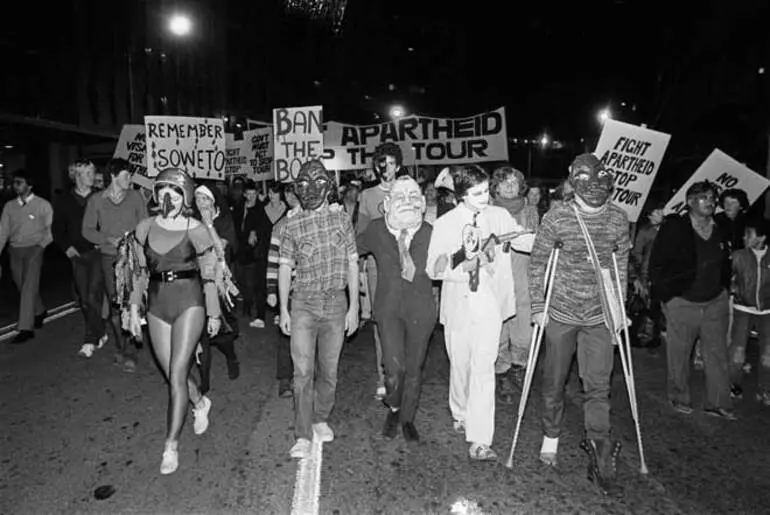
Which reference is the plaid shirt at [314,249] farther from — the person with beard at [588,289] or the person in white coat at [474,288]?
the person with beard at [588,289]

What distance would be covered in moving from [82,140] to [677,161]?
2086 centimetres

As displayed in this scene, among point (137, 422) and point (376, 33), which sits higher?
point (376, 33)

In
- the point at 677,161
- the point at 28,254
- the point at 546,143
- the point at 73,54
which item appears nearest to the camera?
the point at 28,254

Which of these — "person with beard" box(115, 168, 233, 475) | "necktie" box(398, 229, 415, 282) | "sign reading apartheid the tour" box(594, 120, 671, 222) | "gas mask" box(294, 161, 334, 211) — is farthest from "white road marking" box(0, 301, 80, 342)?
"sign reading apartheid the tour" box(594, 120, 671, 222)

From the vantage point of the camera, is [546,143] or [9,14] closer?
[9,14]

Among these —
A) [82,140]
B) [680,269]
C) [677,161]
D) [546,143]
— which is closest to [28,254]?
[680,269]

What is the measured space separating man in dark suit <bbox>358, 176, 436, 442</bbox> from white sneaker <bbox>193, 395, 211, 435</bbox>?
5.58ft

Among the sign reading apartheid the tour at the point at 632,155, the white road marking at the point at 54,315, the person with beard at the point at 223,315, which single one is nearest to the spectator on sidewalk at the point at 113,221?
the person with beard at the point at 223,315

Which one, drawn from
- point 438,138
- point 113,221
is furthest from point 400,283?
point 438,138

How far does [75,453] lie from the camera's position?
5047mm

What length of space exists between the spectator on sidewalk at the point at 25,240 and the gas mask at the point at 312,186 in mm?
5559

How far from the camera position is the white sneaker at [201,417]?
215 inches

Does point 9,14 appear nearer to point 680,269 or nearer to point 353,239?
point 353,239

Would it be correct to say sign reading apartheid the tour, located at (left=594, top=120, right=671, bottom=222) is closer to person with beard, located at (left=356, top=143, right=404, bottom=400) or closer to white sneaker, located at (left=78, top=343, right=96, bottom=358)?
person with beard, located at (left=356, top=143, right=404, bottom=400)
